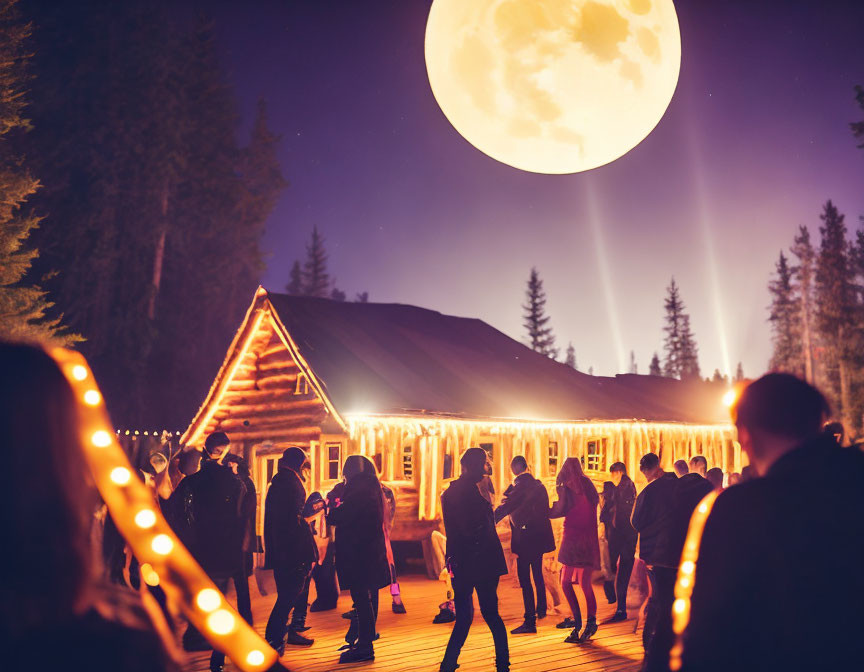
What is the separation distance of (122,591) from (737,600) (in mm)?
1537

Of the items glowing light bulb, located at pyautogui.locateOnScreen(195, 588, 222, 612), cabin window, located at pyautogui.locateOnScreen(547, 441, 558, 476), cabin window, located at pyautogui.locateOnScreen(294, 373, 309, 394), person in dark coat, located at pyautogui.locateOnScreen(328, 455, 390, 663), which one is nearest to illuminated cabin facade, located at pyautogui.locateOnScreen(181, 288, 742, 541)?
cabin window, located at pyautogui.locateOnScreen(294, 373, 309, 394)

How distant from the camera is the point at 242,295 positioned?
3316 centimetres

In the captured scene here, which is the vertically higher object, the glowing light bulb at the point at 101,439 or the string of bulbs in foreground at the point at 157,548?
the glowing light bulb at the point at 101,439

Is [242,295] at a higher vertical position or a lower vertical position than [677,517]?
higher

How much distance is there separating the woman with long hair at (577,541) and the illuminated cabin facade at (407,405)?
15.8 feet

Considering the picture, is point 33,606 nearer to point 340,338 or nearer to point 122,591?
point 122,591

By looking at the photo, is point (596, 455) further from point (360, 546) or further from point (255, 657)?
point (255, 657)

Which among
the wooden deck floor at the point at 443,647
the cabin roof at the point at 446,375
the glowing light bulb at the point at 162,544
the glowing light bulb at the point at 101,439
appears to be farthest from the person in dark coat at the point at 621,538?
the glowing light bulb at the point at 101,439

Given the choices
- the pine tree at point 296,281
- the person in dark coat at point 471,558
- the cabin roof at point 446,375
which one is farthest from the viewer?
the pine tree at point 296,281

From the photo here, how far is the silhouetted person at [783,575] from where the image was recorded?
1.82 m

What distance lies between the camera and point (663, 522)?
669cm

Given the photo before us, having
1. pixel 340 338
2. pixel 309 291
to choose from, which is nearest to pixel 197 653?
pixel 340 338

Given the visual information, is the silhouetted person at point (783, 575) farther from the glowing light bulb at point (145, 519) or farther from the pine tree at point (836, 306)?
the pine tree at point (836, 306)

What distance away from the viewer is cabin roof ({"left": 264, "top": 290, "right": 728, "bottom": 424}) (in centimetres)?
1362
